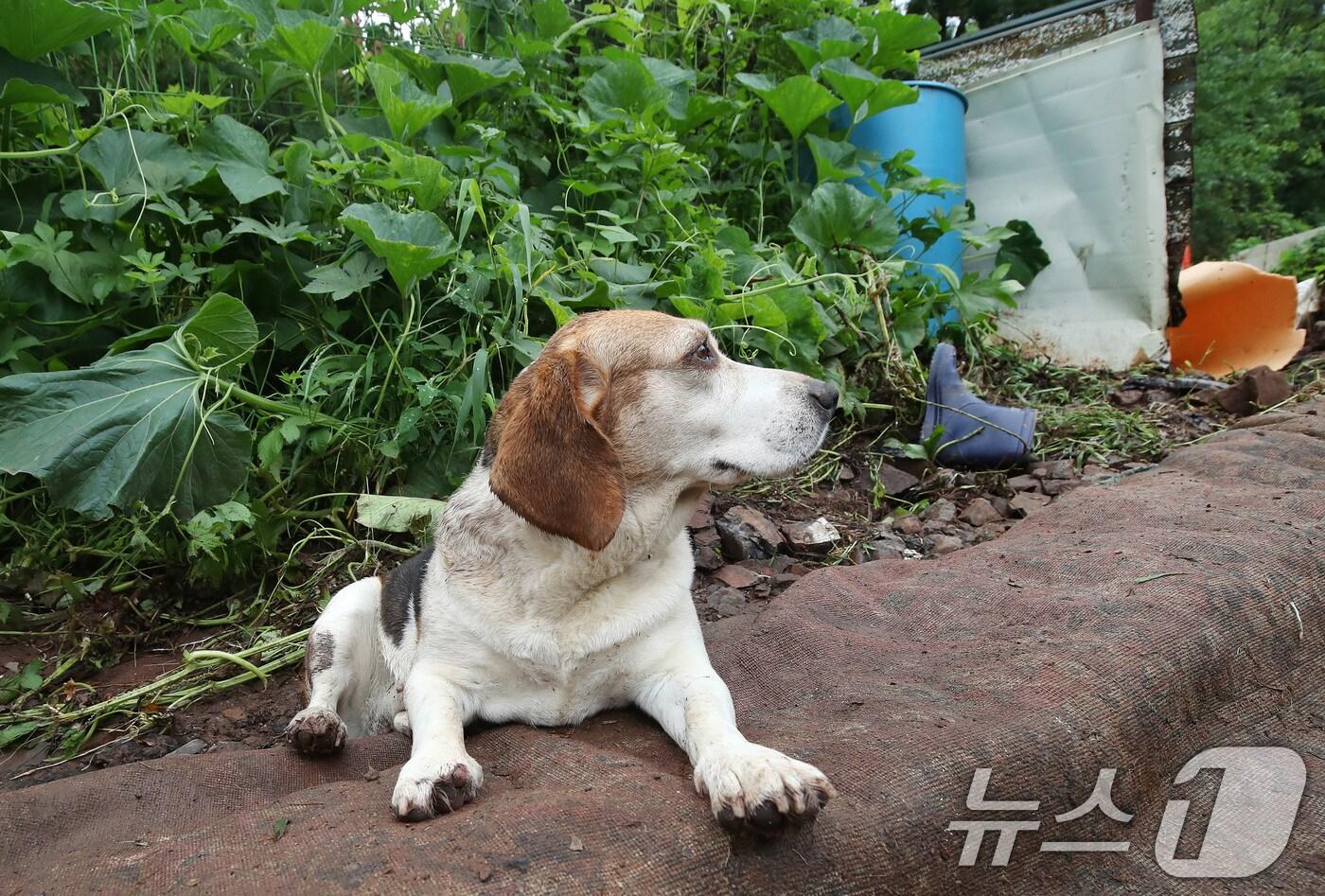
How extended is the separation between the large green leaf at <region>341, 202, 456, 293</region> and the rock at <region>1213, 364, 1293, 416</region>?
4.40 metres

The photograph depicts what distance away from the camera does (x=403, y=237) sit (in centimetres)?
328

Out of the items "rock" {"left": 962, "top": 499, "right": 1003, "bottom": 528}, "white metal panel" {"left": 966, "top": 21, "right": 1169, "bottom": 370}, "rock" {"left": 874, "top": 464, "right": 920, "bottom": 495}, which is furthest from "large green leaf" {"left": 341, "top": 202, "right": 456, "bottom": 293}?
"white metal panel" {"left": 966, "top": 21, "right": 1169, "bottom": 370}

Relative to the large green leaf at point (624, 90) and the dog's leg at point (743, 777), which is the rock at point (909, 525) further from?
the large green leaf at point (624, 90)

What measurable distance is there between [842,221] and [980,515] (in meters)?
1.86

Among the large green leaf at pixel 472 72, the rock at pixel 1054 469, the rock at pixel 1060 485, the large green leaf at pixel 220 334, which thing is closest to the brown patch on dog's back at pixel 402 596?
the large green leaf at pixel 220 334

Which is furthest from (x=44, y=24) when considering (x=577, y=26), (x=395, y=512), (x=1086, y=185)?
(x=1086, y=185)

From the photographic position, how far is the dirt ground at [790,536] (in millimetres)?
2609

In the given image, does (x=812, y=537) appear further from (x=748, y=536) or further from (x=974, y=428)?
(x=974, y=428)

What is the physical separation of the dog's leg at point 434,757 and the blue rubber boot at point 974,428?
2.93 meters

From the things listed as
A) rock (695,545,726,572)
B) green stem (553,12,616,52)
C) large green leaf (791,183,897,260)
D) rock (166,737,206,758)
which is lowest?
rock (695,545,726,572)

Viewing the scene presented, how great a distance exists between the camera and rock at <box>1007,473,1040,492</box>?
4.01 metres

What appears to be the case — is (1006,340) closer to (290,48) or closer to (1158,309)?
(1158,309)

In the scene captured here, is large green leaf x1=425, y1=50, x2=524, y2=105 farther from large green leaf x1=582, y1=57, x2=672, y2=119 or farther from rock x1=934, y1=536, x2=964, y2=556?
rock x1=934, y1=536, x2=964, y2=556

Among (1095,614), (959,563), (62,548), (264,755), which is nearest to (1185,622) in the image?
(1095,614)
